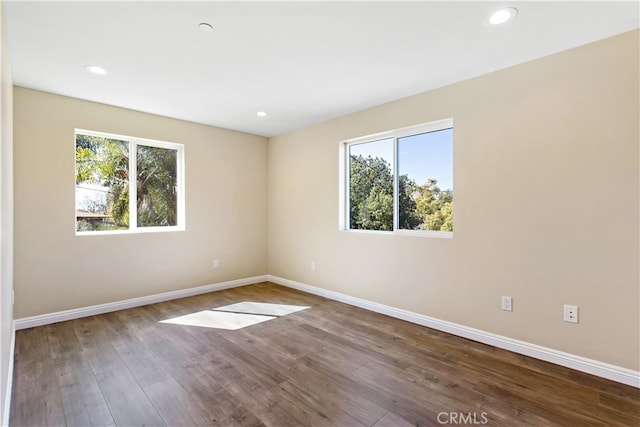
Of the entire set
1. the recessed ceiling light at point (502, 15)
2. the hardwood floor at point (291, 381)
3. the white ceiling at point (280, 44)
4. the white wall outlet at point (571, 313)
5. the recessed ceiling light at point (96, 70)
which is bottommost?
the hardwood floor at point (291, 381)

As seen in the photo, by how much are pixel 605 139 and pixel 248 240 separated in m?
4.32

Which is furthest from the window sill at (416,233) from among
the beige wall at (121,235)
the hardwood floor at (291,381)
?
the beige wall at (121,235)

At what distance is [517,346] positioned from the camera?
2.58m

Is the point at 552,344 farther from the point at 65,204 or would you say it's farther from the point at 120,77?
the point at 65,204

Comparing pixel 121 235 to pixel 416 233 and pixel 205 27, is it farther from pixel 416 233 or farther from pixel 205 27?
pixel 416 233

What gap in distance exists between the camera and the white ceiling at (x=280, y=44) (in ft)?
6.25

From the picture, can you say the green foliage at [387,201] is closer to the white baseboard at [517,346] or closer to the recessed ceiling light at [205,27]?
the white baseboard at [517,346]

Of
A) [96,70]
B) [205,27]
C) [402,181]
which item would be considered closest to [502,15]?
[402,181]

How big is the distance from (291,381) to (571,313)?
2.15 metres

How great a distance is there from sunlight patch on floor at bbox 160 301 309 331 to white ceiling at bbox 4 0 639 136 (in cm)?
240

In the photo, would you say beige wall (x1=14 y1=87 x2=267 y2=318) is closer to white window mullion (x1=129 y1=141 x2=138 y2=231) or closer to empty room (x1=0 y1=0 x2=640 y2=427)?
empty room (x1=0 y1=0 x2=640 y2=427)

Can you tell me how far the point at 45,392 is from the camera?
6.63 ft

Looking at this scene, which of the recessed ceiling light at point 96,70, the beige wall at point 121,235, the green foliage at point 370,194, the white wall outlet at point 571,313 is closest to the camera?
the white wall outlet at point 571,313

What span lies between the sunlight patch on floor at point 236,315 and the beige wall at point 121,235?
2.92 feet
